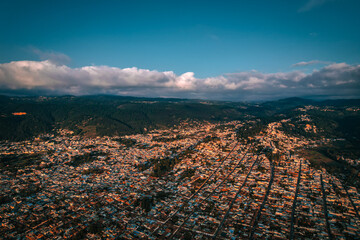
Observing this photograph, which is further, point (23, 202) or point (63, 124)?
point (63, 124)

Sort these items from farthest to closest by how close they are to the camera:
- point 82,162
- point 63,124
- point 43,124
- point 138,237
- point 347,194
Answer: point 63,124 < point 43,124 < point 82,162 < point 347,194 < point 138,237

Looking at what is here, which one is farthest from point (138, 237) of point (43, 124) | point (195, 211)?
point (43, 124)

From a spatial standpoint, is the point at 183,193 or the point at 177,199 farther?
Answer: the point at 183,193

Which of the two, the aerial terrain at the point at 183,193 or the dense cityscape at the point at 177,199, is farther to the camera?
the aerial terrain at the point at 183,193

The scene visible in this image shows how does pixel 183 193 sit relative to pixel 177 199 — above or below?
below

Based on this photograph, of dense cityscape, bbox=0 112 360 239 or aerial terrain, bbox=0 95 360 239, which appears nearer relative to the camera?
dense cityscape, bbox=0 112 360 239

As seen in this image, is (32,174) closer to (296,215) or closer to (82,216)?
(82,216)

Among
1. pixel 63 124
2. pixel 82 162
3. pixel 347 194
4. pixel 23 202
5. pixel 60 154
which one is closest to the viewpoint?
pixel 23 202
